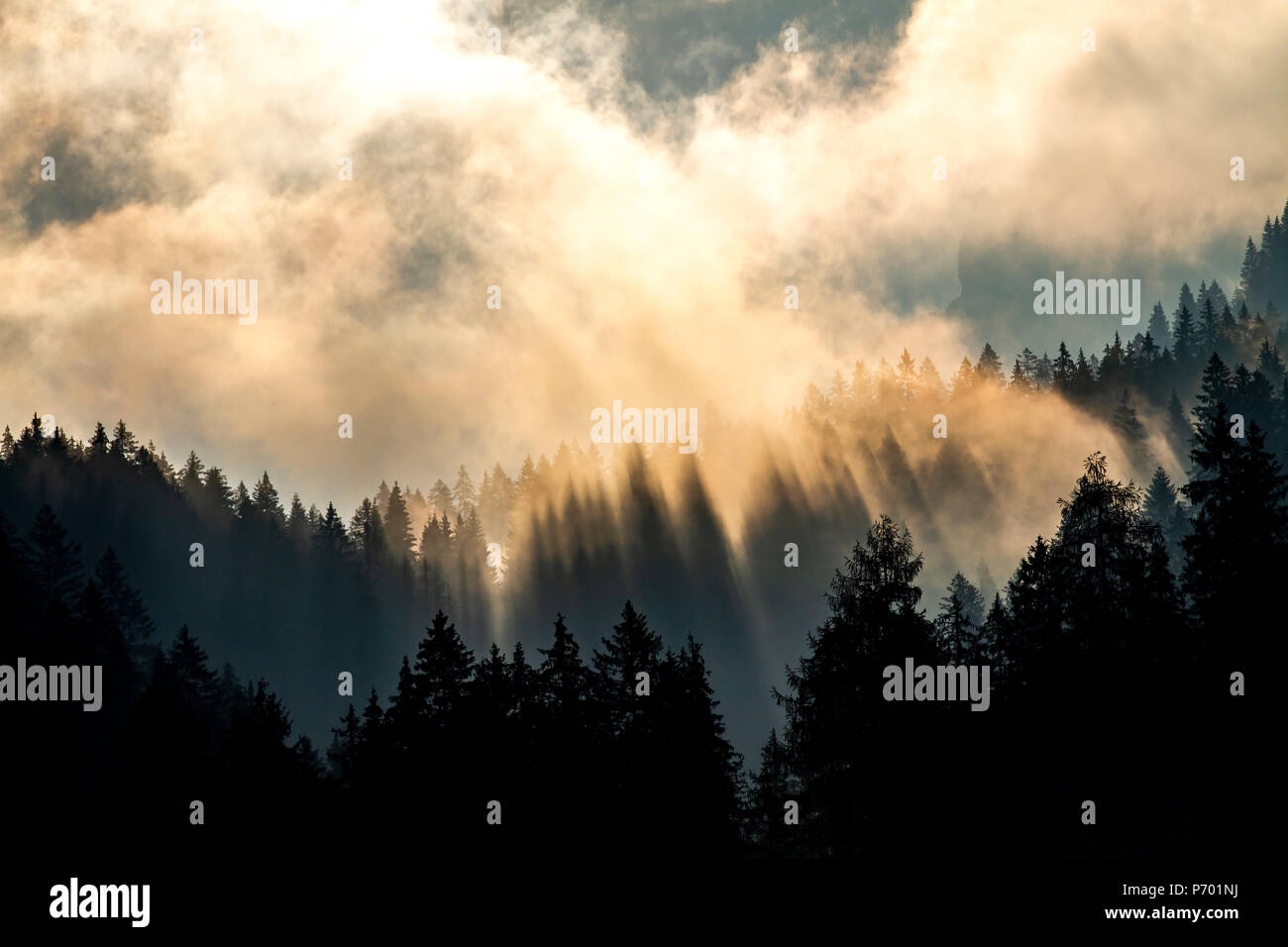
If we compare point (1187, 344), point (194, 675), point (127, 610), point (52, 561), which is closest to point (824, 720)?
point (194, 675)

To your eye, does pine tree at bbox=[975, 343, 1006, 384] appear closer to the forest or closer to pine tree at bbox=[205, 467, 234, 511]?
the forest

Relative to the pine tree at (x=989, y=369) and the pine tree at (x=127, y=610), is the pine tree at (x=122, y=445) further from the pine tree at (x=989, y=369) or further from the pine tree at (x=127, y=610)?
the pine tree at (x=989, y=369)

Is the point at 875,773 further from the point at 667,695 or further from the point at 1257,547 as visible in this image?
the point at 1257,547

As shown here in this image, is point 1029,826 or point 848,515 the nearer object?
point 1029,826

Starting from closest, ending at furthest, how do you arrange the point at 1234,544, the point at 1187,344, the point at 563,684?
the point at 1234,544 → the point at 563,684 → the point at 1187,344

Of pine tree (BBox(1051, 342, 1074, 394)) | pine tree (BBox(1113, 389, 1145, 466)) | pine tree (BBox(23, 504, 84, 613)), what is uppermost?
pine tree (BBox(1051, 342, 1074, 394))

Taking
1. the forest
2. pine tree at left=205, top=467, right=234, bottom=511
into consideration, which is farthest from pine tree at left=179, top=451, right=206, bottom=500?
the forest

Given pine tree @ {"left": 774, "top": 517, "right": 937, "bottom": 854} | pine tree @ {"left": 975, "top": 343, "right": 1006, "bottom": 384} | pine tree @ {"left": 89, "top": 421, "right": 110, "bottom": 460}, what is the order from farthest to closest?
pine tree @ {"left": 975, "top": 343, "right": 1006, "bottom": 384}, pine tree @ {"left": 89, "top": 421, "right": 110, "bottom": 460}, pine tree @ {"left": 774, "top": 517, "right": 937, "bottom": 854}

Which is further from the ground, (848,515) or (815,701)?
(848,515)

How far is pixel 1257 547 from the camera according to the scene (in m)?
32.7

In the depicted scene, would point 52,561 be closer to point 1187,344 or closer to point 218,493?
point 218,493

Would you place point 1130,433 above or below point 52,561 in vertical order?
above
